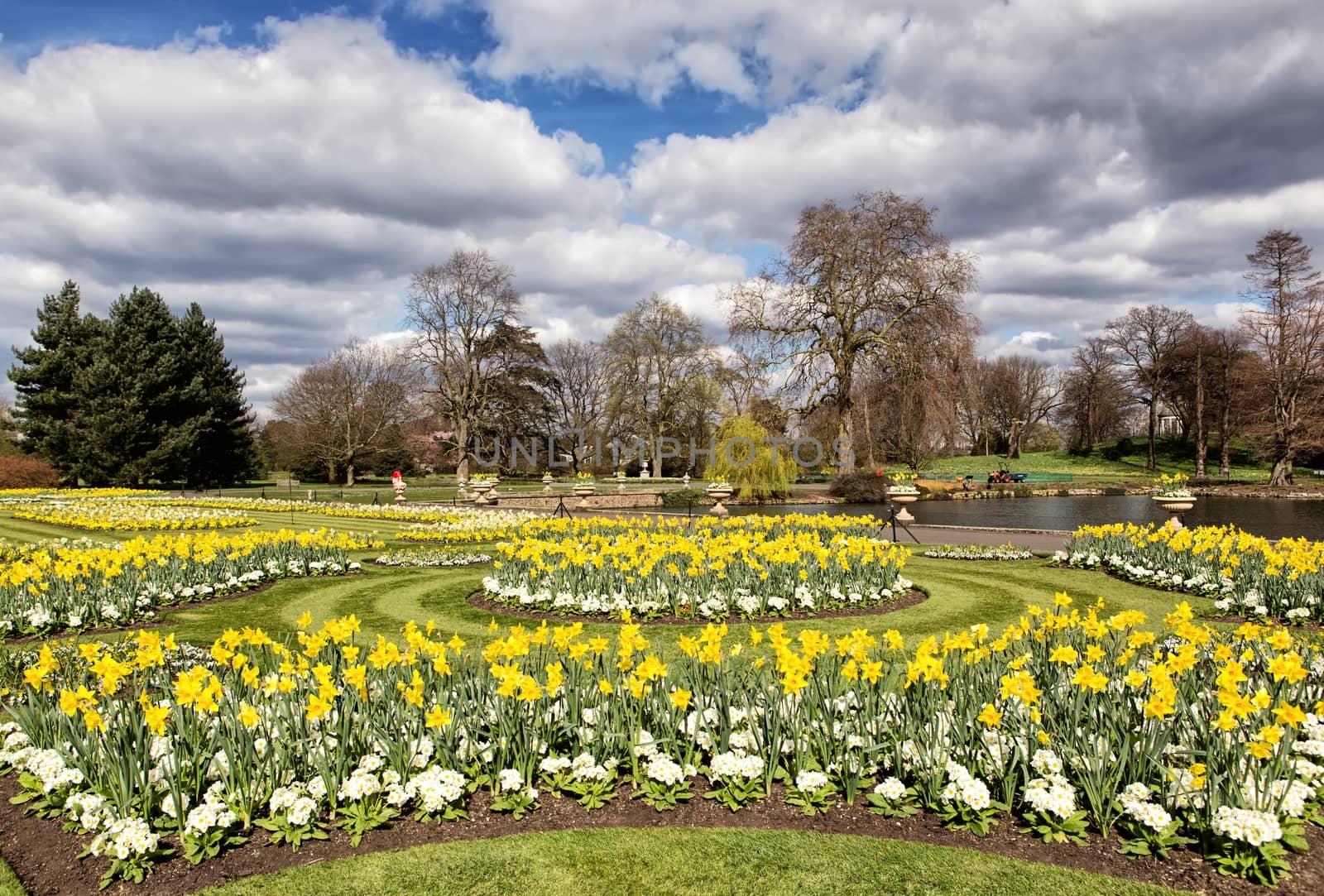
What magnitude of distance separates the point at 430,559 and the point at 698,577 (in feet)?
20.0

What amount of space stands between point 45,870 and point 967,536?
16961mm

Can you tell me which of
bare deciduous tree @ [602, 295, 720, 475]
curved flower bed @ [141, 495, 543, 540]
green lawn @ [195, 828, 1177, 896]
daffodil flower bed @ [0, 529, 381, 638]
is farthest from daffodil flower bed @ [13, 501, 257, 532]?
bare deciduous tree @ [602, 295, 720, 475]

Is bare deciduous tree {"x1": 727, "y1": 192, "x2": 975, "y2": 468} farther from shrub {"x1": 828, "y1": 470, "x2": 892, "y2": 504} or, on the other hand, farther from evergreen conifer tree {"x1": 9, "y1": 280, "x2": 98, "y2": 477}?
evergreen conifer tree {"x1": 9, "y1": 280, "x2": 98, "y2": 477}

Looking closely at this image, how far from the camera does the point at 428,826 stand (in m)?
3.74

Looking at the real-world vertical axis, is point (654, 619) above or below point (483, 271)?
below

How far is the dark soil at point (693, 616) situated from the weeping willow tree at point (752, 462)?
22.9 meters

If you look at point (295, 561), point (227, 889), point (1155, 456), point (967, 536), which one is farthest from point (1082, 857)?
point (1155, 456)

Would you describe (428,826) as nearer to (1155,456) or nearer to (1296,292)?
(1296,292)

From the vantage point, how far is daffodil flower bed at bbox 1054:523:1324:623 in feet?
25.7

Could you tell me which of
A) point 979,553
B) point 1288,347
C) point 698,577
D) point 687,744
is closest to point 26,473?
point 698,577

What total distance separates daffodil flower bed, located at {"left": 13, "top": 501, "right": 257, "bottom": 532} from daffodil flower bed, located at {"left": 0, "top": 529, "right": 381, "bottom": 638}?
24.1ft

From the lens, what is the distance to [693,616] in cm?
812

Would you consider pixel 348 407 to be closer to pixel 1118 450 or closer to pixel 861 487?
pixel 861 487

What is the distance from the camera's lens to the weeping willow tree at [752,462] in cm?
3234
